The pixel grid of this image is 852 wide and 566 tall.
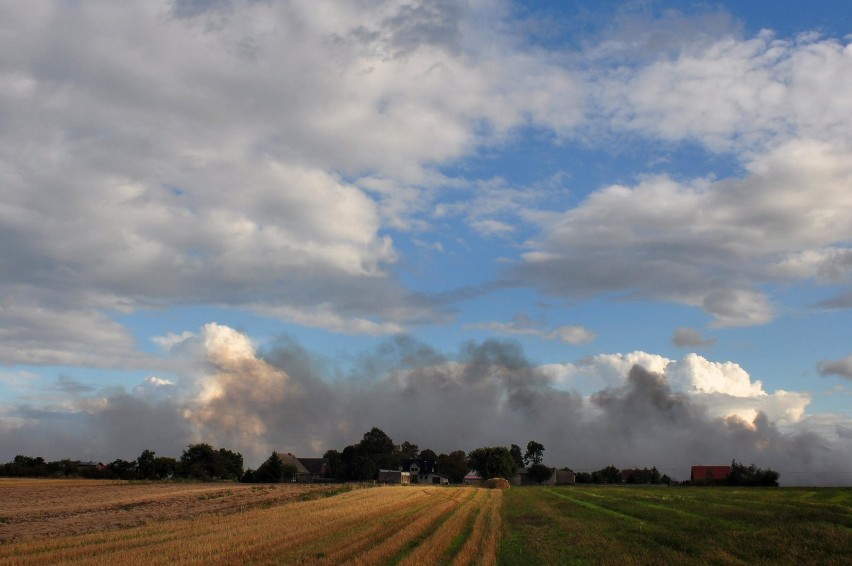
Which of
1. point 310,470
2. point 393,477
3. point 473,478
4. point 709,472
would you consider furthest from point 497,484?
point 310,470

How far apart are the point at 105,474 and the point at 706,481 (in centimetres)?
11942

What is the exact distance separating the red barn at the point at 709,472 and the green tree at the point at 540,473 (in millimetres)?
32822

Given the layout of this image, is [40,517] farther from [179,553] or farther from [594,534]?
[594,534]

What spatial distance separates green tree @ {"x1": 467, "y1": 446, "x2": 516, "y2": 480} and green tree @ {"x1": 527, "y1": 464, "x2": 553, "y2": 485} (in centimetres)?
697

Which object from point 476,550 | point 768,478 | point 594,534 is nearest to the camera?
point 476,550

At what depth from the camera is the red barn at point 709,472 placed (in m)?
145

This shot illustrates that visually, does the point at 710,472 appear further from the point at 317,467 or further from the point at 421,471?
the point at 317,467

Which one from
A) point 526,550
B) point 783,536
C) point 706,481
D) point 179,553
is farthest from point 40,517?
point 706,481

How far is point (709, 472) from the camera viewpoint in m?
150

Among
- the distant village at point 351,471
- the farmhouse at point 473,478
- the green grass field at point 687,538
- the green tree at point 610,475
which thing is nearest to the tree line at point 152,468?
the distant village at point 351,471

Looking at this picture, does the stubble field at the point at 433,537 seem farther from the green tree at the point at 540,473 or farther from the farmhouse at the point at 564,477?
the green tree at the point at 540,473

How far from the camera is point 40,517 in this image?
142 feet

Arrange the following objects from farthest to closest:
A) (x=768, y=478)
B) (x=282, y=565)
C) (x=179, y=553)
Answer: (x=768, y=478)
(x=179, y=553)
(x=282, y=565)

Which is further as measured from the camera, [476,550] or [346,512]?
[346,512]
